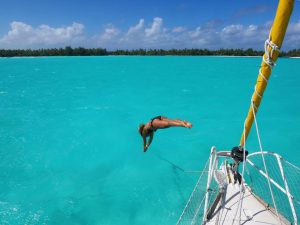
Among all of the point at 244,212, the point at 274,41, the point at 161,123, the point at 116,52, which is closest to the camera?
the point at 274,41

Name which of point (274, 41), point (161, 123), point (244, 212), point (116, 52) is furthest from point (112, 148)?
point (116, 52)

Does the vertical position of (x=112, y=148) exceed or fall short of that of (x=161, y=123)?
it falls short

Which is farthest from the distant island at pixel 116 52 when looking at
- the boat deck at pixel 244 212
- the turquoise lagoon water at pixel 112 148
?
the boat deck at pixel 244 212

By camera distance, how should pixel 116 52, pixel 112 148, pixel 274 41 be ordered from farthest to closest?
1. pixel 116 52
2. pixel 112 148
3. pixel 274 41

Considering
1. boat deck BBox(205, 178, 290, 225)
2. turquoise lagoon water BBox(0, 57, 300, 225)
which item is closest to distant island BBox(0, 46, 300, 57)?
turquoise lagoon water BBox(0, 57, 300, 225)

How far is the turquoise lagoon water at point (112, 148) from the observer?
10500 mm

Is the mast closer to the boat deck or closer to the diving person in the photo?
the diving person

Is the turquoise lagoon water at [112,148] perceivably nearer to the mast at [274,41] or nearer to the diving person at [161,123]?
the diving person at [161,123]

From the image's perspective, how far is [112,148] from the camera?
54.6ft

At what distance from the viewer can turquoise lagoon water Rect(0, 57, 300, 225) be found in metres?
10.5

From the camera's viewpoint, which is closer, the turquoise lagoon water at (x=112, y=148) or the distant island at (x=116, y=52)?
the turquoise lagoon water at (x=112, y=148)

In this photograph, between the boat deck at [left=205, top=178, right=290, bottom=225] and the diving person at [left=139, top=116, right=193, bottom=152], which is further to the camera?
the boat deck at [left=205, top=178, right=290, bottom=225]

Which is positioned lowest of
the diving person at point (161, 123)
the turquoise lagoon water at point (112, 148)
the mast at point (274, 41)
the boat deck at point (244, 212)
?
the turquoise lagoon water at point (112, 148)

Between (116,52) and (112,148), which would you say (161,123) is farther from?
(116,52)
